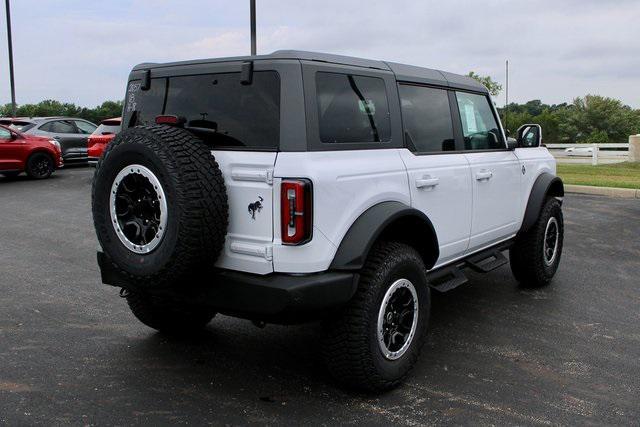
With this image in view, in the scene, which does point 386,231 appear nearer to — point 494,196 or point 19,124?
point 494,196

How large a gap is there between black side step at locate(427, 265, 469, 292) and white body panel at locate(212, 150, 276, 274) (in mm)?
1435

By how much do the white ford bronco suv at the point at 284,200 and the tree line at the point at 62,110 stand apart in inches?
1541

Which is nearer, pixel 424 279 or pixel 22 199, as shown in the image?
pixel 424 279

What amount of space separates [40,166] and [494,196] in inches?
534

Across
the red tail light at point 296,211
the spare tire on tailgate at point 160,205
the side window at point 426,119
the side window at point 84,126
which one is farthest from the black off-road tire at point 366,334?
the side window at point 84,126

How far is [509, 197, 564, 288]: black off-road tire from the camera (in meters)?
5.78

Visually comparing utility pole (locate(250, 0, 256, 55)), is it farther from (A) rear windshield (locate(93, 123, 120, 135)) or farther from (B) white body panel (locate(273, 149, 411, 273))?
(B) white body panel (locate(273, 149, 411, 273))

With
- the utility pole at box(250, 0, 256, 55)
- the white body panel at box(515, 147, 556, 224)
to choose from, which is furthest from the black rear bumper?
the utility pole at box(250, 0, 256, 55)

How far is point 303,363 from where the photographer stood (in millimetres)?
4121

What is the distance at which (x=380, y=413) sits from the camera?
3.40 m

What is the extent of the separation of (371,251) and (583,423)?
1.43 m

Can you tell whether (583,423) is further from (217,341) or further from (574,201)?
(574,201)

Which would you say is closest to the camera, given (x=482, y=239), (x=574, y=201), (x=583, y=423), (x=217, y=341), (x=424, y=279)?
(x=583, y=423)

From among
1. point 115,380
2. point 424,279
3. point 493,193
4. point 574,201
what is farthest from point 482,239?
point 574,201
